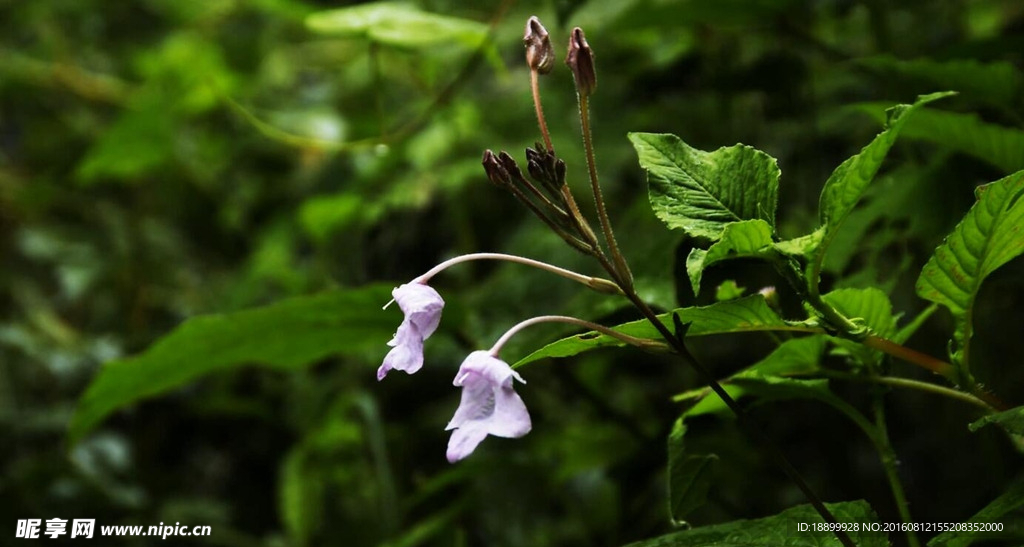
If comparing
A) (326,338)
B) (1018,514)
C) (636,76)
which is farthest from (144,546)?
(1018,514)

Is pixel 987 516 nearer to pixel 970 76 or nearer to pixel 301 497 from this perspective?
pixel 970 76

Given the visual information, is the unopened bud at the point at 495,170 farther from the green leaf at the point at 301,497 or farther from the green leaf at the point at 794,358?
the green leaf at the point at 301,497

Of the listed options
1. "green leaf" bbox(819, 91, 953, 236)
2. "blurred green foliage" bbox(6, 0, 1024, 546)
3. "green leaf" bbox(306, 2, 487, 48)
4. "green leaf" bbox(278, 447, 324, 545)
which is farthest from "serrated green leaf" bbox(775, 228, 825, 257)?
"green leaf" bbox(278, 447, 324, 545)

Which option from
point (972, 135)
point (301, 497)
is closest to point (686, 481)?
point (972, 135)

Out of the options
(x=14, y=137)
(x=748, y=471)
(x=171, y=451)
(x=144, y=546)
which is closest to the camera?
(x=748, y=471)

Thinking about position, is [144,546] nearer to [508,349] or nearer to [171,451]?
[171,451]

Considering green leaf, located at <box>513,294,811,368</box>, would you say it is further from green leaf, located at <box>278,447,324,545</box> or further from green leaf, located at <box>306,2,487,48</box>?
green leaf, located at <box>278,447,324,545</box>
